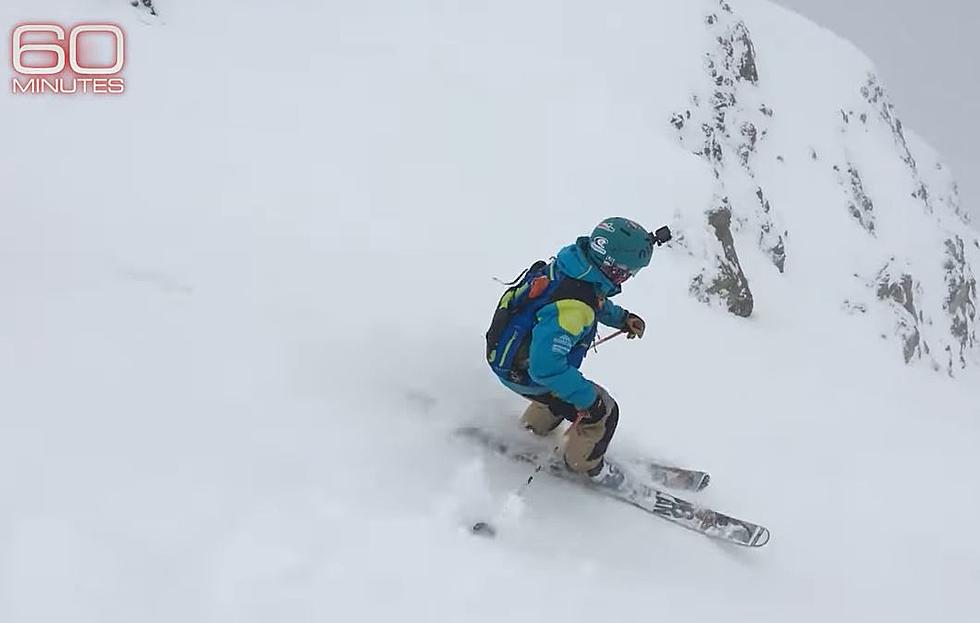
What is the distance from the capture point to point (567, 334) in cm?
504

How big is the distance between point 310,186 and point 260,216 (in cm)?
111

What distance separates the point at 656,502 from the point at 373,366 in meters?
2.43

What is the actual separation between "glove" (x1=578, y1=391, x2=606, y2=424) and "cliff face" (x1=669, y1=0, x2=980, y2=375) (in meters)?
6.61

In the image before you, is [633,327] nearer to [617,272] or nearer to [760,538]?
[617,272]

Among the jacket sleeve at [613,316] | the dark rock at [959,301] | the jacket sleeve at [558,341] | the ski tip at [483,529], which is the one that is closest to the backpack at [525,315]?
the jacket sleeve at [558,341]

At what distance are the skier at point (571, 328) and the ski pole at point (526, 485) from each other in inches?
2.5

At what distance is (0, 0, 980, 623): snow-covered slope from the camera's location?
4.27 m

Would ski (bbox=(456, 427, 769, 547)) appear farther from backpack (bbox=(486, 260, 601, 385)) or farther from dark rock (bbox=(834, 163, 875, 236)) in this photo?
dark rock (bbox=(834, 163, 875, 236))

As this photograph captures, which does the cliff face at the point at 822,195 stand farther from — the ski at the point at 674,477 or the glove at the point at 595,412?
the glove at the point at 595,412

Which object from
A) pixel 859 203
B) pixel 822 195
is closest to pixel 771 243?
pixel 822 195

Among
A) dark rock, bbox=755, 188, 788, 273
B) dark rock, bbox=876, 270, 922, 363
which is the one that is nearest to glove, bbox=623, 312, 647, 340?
dark rock, bbox=755, 188, 788, 273

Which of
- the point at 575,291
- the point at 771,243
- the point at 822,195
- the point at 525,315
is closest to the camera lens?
the point at 575,291

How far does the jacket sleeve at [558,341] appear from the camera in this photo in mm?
5031

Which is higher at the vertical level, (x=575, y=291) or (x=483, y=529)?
(x=575, y=291)
